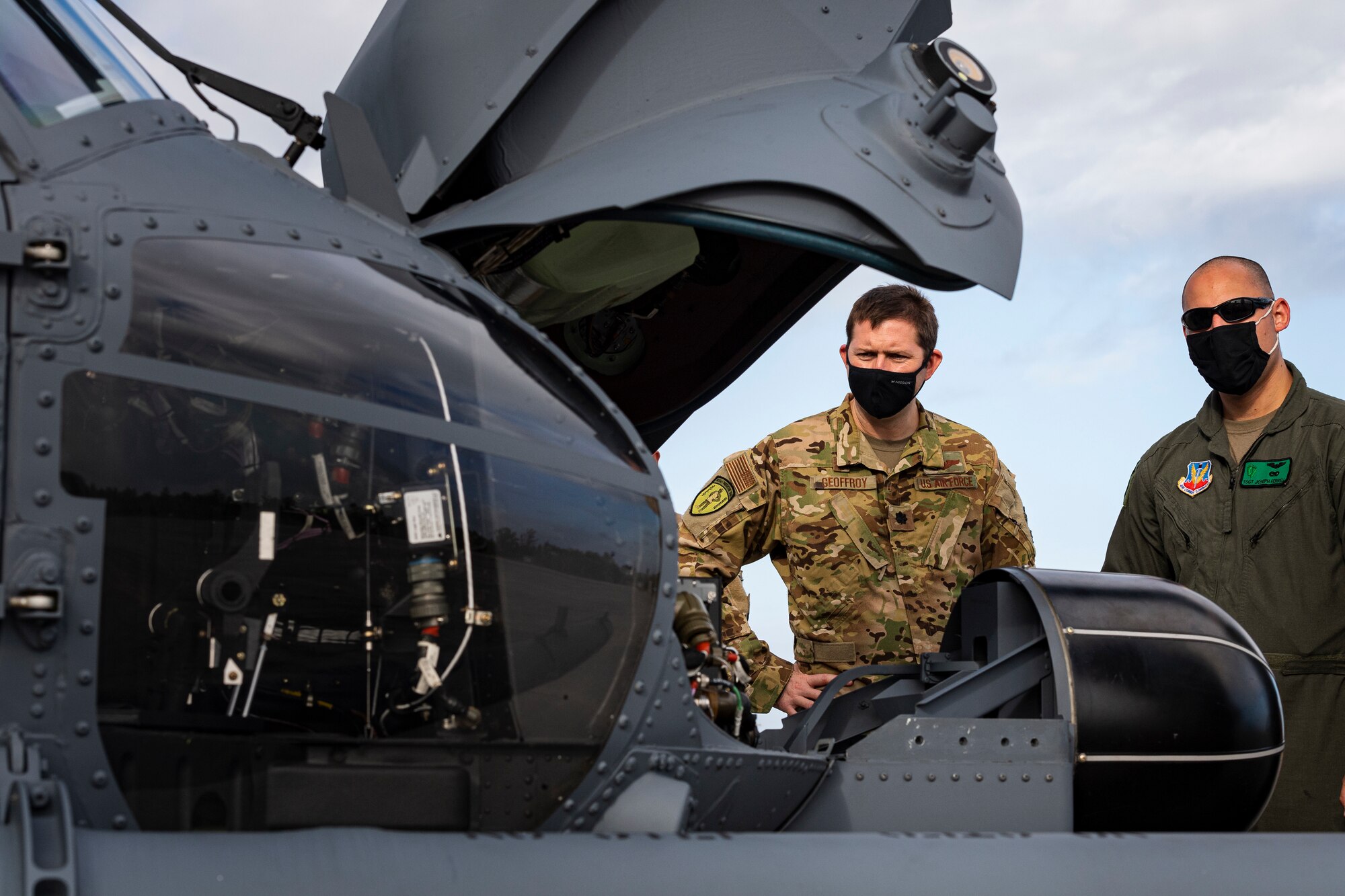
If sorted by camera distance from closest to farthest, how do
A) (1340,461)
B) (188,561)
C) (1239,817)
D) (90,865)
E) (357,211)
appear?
1. (90,865)
2. (188,561)
3. (357,211)
4. (1239,817)
5. (1340,461)

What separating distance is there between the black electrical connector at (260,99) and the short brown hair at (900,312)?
7.08 ft

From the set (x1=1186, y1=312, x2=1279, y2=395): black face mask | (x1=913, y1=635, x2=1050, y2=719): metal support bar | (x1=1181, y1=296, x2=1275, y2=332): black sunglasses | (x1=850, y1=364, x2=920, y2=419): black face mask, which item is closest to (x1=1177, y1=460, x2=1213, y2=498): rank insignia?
(x1=1186, y1=312, x2=1279, y2=395): black face mask

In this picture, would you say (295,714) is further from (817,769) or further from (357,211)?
(817,769)

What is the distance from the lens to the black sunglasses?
15.1 feet

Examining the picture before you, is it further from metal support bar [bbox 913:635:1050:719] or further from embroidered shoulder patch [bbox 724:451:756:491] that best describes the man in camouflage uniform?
metal support bar [bbox 913:635:1050:719]

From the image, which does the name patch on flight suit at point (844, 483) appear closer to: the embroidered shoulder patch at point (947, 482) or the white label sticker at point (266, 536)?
the embroidered shoulder patch at point (947, 482)

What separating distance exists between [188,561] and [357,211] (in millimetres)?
884

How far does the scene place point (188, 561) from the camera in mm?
2197

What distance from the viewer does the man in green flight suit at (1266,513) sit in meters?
4.41

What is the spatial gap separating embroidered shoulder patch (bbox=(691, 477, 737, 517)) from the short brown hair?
2.28 feet

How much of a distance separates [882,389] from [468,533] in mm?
2465

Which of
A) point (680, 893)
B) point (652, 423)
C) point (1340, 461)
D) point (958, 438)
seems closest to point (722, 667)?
point (680, 893)

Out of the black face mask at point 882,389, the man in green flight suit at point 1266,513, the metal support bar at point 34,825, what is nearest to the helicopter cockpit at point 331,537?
the metal support bar at point 34,825

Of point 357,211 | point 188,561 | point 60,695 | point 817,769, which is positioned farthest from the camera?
point 817,769
